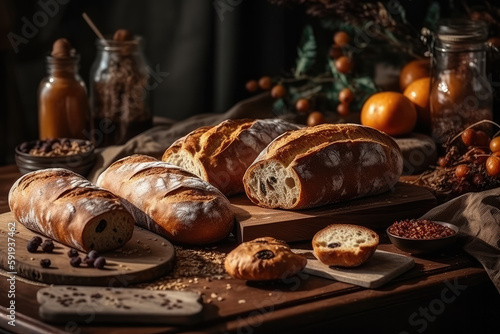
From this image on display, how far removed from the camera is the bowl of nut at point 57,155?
2.45 meters

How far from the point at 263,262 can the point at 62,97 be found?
1.33 metres

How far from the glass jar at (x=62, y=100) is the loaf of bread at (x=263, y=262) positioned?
1.25 metres

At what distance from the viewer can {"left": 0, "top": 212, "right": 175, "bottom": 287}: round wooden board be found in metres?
1.66

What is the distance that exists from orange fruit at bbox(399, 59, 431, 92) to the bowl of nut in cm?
113

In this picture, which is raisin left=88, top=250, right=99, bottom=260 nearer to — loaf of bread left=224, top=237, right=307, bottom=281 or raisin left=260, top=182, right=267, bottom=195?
loaf of bread left=224, top=237, right=307, bottom=281

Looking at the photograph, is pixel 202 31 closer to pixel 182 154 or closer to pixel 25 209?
pixel 182 154

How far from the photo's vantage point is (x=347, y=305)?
5.33 ft

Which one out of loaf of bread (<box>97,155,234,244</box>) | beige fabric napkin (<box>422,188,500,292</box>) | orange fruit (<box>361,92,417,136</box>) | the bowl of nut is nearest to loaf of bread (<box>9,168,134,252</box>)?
loaf of bread (<box>97,155,234,244</box>)

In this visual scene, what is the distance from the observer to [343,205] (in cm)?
207

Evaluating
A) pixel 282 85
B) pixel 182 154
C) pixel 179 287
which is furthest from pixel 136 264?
pixel 282 85

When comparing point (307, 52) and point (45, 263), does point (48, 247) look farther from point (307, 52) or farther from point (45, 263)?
point (307, 52)

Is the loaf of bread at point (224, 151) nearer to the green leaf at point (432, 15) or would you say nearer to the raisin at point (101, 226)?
the raisin at point (101, 226)

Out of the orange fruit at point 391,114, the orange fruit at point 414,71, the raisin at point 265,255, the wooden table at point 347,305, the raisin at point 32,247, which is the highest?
the orange fruit at point 414,71

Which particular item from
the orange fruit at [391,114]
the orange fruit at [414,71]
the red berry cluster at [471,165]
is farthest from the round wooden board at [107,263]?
the orange fruit at [414,71]
